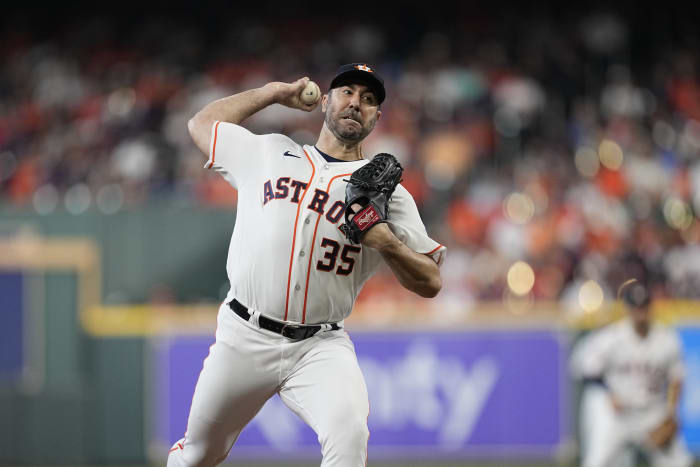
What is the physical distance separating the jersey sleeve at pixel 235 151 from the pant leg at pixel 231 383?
2.11 ft

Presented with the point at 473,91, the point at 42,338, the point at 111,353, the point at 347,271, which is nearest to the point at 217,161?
the point at 347,271

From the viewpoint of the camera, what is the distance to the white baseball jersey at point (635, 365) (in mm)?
7219

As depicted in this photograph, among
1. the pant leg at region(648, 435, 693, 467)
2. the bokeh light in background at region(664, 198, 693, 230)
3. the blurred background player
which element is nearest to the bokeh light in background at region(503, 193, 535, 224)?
the bokeh light in background at region(664, 198, 693, 230)

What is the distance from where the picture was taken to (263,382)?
4.48 m

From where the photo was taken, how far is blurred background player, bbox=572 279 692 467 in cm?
709

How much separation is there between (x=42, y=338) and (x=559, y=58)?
831cm

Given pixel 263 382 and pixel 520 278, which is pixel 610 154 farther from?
pixel 263 382

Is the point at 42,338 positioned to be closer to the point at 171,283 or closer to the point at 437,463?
the point at 171,283

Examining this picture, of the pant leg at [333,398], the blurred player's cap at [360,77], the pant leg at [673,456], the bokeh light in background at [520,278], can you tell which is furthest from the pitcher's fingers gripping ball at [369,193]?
the bokeh light in background at [520,278]

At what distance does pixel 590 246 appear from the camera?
1091 centimetres

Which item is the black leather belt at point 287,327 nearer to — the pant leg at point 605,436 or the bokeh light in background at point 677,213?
the pant leg at point 605,436

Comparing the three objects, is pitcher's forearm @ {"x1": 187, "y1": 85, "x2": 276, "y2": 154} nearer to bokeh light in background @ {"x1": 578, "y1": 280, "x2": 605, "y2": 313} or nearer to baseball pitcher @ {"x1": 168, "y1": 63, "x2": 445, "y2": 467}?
baseball pitcher @ {"x1": 168, "y1": 63, "x2": 445, "y2": 467}

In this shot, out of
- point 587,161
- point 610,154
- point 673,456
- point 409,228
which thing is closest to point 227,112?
point 409,228

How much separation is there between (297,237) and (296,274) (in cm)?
16
